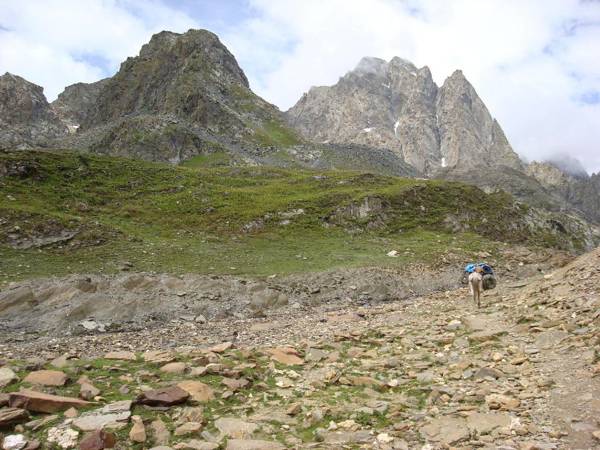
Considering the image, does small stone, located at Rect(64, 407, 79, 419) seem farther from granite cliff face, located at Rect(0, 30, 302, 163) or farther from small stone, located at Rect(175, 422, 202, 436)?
granite cliff face, located at Rect(0, 30, 302, 163)

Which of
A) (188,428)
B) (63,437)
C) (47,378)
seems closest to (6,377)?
(47,378)

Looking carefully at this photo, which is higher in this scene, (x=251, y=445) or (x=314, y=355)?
(x=314, y=355)

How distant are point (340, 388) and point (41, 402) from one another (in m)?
7.95

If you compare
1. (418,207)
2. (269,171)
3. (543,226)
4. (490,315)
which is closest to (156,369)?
(490,315)

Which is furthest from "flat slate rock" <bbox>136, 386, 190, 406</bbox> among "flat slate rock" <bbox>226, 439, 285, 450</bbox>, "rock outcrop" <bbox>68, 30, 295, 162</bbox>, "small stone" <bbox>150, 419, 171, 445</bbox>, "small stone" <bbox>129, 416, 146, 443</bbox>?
"rock outcrop" <bbox>68, 30, 295, 162</bbox>

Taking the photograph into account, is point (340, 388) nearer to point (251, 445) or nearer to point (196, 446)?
point (251, 445)

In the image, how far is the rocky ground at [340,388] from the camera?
10.5 m

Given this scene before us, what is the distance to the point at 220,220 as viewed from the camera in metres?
50.4

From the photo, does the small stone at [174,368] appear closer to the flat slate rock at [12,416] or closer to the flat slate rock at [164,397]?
the flat slate rock at [164,397]

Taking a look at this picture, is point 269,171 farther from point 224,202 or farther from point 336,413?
point 336,413

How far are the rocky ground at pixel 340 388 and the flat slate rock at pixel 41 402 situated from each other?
0.03 meters

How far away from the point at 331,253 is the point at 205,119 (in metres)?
111

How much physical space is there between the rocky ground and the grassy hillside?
14779mm

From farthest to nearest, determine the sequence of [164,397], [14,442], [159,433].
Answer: [164,397] → [159,433] → [14,442]
